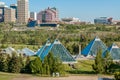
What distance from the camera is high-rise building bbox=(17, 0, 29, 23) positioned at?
155 m

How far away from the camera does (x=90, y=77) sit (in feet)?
128

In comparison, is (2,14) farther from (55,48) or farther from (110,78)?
(110,78)

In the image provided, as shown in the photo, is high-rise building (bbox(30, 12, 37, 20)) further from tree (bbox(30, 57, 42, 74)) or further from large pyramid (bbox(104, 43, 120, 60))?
tree (bbox(30, 57, 42, 74))

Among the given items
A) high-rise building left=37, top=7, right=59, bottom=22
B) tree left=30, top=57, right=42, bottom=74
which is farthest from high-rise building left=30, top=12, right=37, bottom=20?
tree left=30, top=57, right=42, bottom=74

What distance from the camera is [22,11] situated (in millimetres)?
157750

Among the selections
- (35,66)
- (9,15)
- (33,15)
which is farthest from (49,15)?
(35,66)

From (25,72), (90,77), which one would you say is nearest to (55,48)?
(25,72)

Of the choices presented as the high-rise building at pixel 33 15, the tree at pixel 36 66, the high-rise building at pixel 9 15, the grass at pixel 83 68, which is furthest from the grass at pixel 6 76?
the high-rise building at pixel 33 15

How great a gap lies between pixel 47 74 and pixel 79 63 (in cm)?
1044

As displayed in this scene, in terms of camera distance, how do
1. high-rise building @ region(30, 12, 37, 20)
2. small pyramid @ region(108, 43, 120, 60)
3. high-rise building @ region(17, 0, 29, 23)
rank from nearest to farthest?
1. small pyramid @ region(108, 43, 120, 60)
2. high-rise building @ region(17, 0, 29, 23)
3. high-rise building @ region(30, 12, 37, 20)

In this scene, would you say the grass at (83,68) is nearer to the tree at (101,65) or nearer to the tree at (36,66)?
the tree at (101,65)

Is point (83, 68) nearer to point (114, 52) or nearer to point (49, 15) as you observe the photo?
point (114, 52)

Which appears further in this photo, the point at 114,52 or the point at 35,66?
the point at 114,52

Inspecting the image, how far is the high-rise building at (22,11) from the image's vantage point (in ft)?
509
